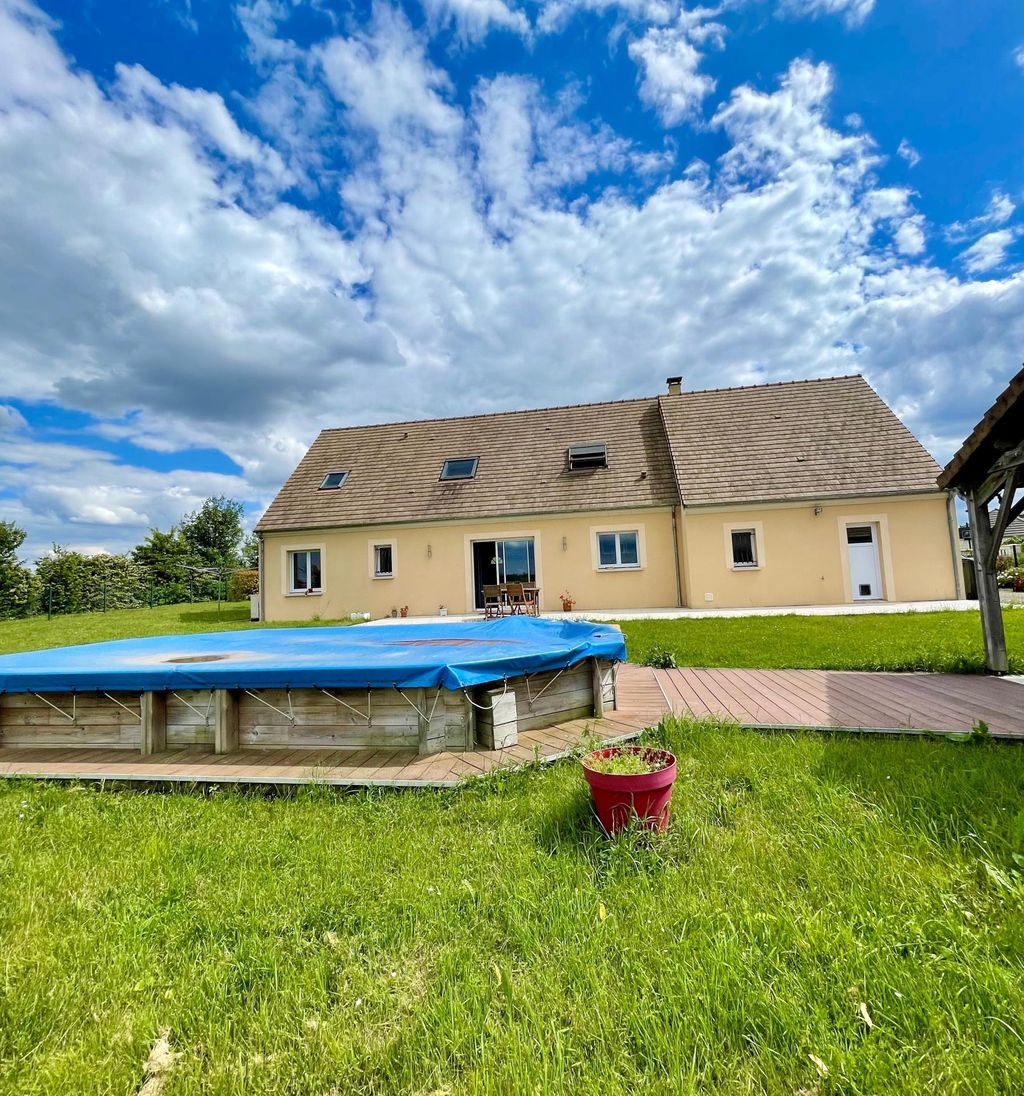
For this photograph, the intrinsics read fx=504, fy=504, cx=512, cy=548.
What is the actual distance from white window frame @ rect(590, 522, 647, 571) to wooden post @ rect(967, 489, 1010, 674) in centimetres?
913

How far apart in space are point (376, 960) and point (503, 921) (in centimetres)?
55

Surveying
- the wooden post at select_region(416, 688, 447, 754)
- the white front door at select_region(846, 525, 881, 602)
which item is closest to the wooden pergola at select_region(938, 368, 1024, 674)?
the wooden post at select_region(416, 688, 447, 754)

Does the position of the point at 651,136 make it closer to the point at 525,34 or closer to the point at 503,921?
the point at 525,34

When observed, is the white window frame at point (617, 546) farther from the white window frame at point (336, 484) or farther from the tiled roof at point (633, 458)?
the white window frame at point (336, 484)

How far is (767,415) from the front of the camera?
16.9 m

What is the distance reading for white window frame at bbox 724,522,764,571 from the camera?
14.5 metres

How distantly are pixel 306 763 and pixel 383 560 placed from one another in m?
13.2

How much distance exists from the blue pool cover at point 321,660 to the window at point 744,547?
31.0 feet

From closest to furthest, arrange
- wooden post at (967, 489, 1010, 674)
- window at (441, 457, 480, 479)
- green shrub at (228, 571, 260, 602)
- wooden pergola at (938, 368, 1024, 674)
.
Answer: wooden pergola at (938, 368, 1024, 674) → wooden post at (967, 489, 1010, 674) → window at (441, 457, 480, 479) → green shrub at (228, 571, 260, 602)

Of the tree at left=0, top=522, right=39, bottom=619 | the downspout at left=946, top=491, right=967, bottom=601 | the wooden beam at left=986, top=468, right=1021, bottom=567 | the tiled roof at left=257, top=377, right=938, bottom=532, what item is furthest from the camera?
the tree at left=0, top=522, right=39, bottom=619

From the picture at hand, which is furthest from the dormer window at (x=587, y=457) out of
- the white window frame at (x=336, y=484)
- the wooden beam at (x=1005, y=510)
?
the wooden beam at (x=1005, y=510)

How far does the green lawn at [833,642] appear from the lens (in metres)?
6.91

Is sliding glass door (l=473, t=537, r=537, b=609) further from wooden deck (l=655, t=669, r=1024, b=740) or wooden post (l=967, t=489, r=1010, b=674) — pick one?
wooden post (l=967, t=489, r=1010, b=674)

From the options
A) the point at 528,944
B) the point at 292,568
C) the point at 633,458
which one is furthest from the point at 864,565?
the point at 292,568
